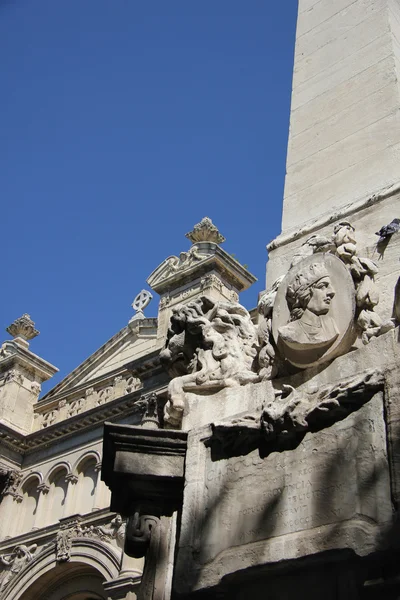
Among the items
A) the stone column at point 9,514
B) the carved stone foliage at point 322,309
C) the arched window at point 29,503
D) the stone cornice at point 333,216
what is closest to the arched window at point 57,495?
the arched window at point 29,503

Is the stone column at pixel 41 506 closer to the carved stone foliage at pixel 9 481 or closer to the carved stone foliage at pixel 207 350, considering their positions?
the carved stone foliage at pixel 9 481

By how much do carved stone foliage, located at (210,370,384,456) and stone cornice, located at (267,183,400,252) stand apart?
2016 millimetres

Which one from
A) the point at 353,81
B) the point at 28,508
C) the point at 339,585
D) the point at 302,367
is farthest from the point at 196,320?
the point at 28,508

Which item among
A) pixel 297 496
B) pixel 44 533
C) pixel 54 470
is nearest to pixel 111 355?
pixel 54 470

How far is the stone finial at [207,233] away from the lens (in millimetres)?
24812

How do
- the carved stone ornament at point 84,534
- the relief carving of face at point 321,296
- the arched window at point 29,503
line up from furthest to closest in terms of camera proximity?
the arched window at point 29,503
the carved stone ornament at point 84,534
the relief carving of face at point 321,296

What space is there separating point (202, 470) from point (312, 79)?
188 inches

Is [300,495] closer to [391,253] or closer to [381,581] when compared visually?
[381,581]

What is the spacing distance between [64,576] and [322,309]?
65.5ft

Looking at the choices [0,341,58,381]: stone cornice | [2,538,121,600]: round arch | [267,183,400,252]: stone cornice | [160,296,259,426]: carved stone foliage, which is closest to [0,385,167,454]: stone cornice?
[0,341,58,381]: stone cornice

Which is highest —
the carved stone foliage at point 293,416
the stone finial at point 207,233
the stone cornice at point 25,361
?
the stone finial at point 207,233

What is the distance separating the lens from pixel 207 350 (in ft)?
19.5

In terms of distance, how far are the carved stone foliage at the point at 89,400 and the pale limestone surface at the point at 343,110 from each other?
16859mm

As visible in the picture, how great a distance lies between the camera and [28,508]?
2559 cm
